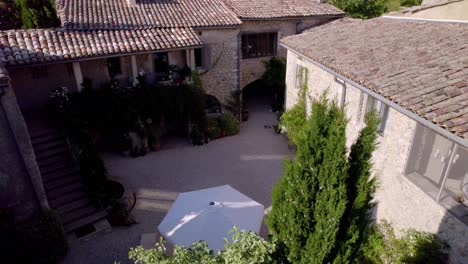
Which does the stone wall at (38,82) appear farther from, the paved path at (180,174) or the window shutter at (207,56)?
the window shutter at (207,56)

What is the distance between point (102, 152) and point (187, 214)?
8.47m

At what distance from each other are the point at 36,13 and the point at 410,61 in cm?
1731

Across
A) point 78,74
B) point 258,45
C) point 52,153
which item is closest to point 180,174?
point 52,153

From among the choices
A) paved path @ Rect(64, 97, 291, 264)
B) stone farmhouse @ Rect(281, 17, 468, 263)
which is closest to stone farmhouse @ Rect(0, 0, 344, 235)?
paved path @ Rect(64, 97, 291, 264)

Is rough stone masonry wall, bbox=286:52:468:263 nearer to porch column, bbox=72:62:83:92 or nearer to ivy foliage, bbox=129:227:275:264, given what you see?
ivy foliage, bbox=129:227:275:264

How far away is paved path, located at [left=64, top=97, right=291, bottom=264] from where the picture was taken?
10.3 m

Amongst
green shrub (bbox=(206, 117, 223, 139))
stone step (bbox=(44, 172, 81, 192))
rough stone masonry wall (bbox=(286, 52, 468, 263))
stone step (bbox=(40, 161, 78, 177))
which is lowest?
green shrub (bbox=(206, 117, 223, 139))

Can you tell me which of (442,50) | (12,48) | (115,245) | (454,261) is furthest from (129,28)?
(454,261)

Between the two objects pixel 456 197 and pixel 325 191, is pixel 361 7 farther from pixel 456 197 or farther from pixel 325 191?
pixel 325 191

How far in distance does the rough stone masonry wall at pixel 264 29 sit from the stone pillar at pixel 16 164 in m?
12.6

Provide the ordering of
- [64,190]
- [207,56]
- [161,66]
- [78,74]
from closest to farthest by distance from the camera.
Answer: [64,190] → [78,74] → [161,66] → [207,56]

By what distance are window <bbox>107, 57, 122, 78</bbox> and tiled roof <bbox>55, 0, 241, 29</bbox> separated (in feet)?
4.79

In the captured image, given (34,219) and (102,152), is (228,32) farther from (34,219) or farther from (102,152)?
(34,219)

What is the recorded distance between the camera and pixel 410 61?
8938mm
